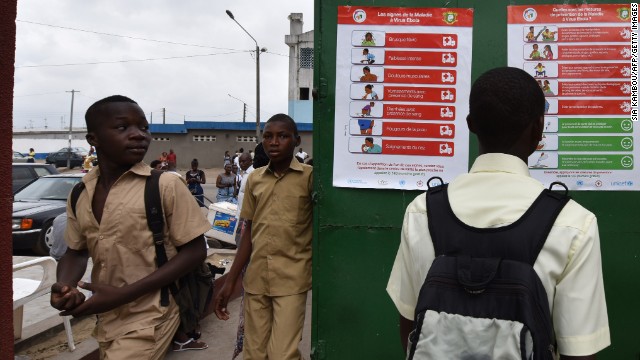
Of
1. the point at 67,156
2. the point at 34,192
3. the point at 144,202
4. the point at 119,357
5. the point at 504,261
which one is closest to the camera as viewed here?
the point at 504,261

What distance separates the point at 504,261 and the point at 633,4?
7.42ft

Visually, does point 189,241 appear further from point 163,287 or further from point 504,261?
point 504,261

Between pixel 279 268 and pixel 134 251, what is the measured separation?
45.1 inches

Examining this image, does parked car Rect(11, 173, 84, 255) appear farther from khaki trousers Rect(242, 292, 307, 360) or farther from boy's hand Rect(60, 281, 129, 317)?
boy's hand Rect(60, 281, 129, 317)

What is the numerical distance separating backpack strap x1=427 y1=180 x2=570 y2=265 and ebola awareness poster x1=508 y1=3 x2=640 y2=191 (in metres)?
1.64

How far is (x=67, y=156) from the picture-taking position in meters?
35.2

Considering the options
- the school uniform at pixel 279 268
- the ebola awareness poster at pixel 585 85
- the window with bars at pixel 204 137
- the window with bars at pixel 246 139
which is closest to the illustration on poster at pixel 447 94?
the ebola awareness poster at pixel 585 85

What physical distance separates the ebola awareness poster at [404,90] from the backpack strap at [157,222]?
1162mm

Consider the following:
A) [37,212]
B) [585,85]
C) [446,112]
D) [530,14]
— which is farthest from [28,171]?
[585,85]

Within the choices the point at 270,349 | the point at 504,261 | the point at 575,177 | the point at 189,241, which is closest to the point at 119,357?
the point at 189,241

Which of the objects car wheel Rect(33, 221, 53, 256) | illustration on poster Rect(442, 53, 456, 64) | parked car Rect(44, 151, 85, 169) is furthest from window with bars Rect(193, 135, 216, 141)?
illustration on poster Rect(442, 53, 456, 64)

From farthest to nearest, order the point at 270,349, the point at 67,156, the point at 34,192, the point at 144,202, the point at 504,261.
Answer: the point at 67,156, the point at 34,192, the point at 270,349, the point at 144,202, the point at 504,261

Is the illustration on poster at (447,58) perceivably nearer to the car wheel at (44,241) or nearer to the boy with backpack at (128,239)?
the boy with backpack at (128,239)

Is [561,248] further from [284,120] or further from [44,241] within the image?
[44,241]
